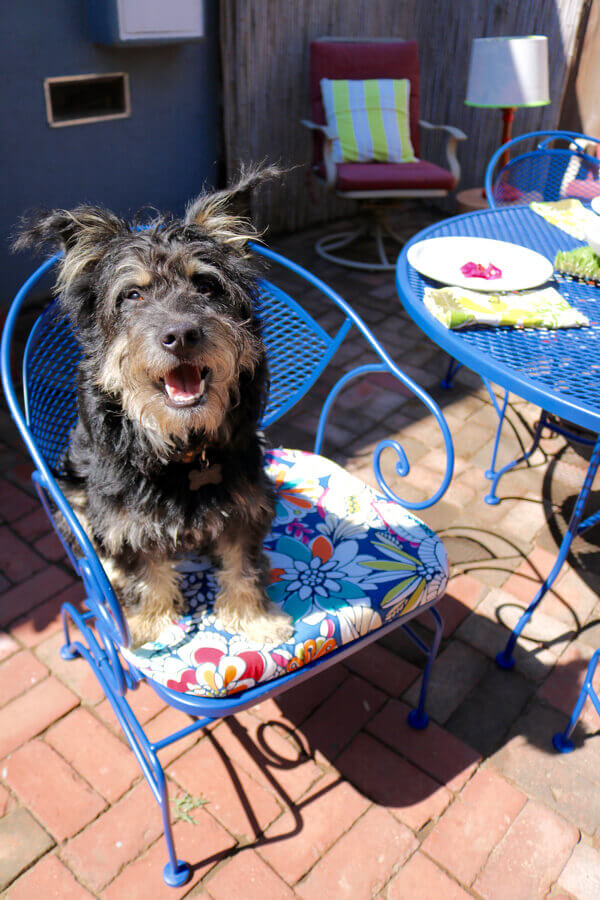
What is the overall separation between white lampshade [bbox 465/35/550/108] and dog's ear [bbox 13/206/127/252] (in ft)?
15.6

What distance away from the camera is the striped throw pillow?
19.4 feet

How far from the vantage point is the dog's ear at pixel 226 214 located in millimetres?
1752

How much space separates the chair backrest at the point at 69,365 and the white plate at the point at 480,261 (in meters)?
0.37

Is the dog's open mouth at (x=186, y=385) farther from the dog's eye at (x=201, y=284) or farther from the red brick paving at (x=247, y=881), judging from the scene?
the red brick paving at (x=247, y=881)

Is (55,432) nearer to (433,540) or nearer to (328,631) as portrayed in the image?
(328,631)

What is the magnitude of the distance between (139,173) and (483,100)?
9.57 ft

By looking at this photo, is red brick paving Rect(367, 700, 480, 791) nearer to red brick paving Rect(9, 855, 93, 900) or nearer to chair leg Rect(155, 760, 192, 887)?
chair leg Rect(155, 760, 192, 887)

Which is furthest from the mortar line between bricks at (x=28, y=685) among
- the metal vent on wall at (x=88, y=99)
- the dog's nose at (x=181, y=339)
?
the metal vent on wall at (x=88, y=99)

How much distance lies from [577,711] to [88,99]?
5364 mm

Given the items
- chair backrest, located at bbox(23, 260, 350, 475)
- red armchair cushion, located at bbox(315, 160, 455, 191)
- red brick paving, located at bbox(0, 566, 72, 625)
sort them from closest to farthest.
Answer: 1. chair backrest, located at bbox(23, 260, 350, 475)
2. red brick paving, located at bbox(0, 566, 72, 625)
3. red armchair cushion, located at bbox(315, 160, 455, 191)

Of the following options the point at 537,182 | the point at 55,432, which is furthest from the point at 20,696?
the point at 537,182

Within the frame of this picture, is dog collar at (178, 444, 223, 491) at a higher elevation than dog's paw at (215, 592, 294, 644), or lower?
higher

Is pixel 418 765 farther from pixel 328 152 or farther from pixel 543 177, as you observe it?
pixel 328 152

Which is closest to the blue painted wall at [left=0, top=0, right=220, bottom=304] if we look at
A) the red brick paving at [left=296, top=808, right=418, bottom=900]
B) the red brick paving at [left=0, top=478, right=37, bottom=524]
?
the red brick paving at [left=0, top=478, right=37, bottom=524]
